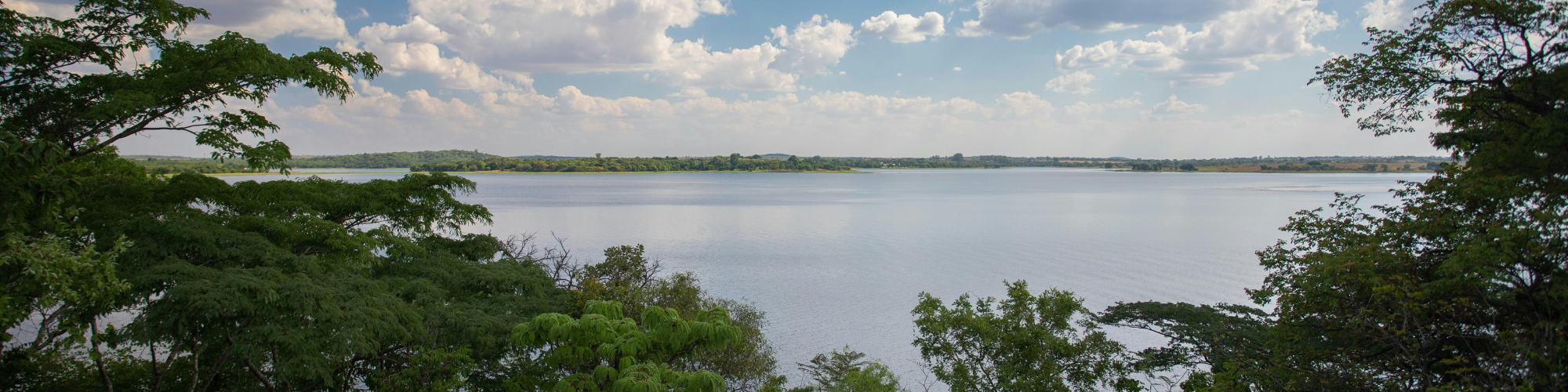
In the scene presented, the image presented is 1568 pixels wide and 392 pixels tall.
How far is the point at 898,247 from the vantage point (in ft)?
131

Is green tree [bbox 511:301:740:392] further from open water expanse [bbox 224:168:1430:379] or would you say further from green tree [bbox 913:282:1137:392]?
open water expanse [bbox 224:168:1430:379]

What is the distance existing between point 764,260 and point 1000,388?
69.1 feet

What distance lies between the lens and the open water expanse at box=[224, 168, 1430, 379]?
2414cm

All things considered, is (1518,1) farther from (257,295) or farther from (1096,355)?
(257,295)

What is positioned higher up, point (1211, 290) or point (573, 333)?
point (573, 333)

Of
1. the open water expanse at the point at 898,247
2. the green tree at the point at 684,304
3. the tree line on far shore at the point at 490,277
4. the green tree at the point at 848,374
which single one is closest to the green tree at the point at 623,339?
the tree line on far shore at the point at 490,277

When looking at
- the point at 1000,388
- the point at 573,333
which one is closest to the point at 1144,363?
the point at 1000,388

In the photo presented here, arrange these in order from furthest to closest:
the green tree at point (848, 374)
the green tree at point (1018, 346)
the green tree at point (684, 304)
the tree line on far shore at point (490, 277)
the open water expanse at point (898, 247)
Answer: the open water expanse at point (898, 247) < the green tree at point (684, 304) < the green tree at point (848, 374) < the green tree at point (1018, 346) < the tree line on far shore at point (490, 277)

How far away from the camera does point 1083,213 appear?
60406 millimetres

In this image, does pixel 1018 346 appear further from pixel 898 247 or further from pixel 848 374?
pixel 898 247

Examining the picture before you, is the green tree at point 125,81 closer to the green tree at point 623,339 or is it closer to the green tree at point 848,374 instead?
the green tree at point 623,339

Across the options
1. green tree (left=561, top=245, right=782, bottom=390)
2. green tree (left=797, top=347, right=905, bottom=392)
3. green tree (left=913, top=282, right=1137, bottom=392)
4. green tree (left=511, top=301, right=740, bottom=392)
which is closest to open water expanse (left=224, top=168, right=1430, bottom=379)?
green tree (left=797, top=347, right=905, bottom=392)

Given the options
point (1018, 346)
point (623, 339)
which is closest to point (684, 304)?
point (1018, 346)

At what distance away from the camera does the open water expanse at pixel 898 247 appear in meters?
24.1
